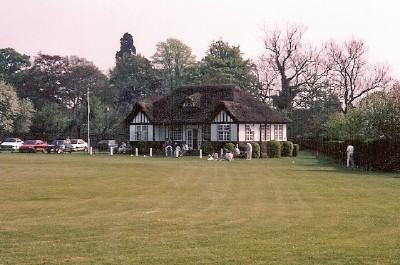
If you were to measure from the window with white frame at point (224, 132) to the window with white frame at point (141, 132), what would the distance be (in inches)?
356

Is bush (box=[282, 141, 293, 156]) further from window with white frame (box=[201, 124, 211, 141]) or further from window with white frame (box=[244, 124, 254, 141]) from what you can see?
window with white frame (box=[201, 124, 211, 141])

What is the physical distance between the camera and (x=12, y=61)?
10369 cm

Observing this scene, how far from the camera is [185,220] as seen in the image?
15305 millimetres

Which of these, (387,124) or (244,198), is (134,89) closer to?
(387,124)

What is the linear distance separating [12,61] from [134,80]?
20.3m

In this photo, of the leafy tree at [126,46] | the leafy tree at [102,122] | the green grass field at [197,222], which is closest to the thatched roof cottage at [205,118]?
the leafy tree at [102,122]

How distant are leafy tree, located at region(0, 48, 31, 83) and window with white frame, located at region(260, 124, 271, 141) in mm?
51420

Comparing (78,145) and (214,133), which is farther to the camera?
(78,145)

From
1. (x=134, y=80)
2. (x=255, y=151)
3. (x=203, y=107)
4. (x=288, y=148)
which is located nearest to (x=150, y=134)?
(x=203, y=107)

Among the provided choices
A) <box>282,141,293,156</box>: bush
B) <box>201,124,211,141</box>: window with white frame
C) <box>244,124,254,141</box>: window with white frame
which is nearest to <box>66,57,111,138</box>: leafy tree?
<box>201,124,211,141</box>: window with white frame

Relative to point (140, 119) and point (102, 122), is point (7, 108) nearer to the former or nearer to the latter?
point (102, 122)

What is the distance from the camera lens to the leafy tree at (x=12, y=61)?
4035 inches

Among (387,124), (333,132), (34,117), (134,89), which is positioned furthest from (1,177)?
(134,89)

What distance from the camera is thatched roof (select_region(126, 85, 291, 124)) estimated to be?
62.5m
